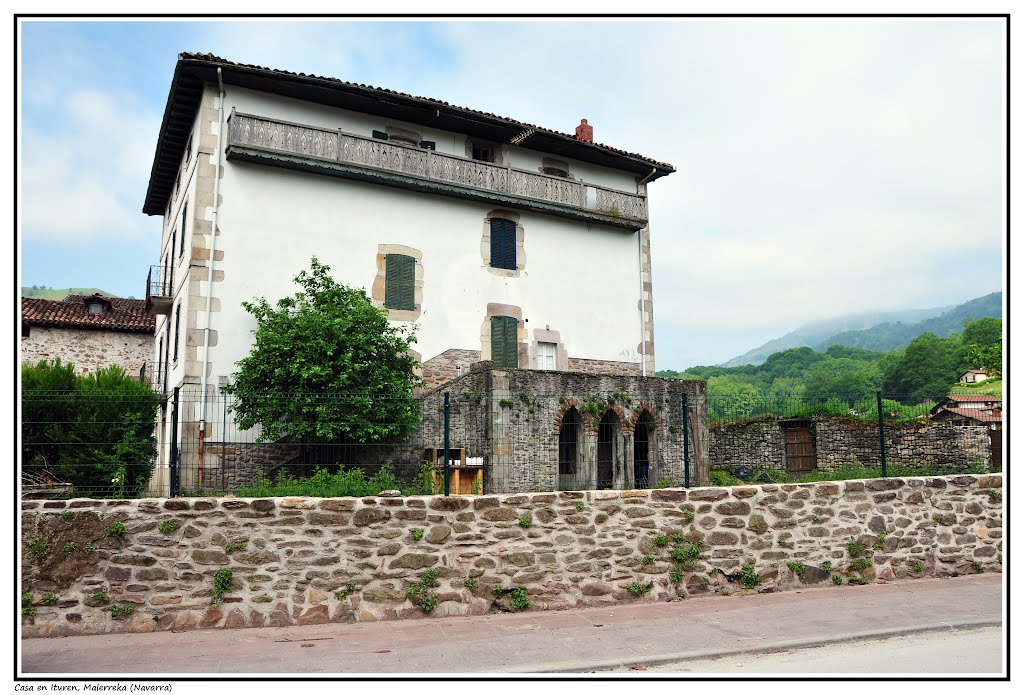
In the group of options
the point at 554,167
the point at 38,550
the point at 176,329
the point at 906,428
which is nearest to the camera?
the point at 38,550

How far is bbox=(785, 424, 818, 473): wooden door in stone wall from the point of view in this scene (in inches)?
899

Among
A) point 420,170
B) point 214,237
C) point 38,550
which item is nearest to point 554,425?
point 420,170

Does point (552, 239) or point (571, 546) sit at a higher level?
point (552, 239)

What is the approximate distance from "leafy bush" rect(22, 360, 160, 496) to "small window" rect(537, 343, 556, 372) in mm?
11707

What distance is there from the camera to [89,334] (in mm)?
25203

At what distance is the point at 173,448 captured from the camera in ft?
30.1

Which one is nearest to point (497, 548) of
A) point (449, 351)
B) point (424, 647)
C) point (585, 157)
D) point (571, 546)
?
point (571, 546)

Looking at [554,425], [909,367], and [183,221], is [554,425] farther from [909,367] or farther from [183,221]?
[909,367]

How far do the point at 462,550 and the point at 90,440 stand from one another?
16.9 ft

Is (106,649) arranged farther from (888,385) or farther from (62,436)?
(888,385)

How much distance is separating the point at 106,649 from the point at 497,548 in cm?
441

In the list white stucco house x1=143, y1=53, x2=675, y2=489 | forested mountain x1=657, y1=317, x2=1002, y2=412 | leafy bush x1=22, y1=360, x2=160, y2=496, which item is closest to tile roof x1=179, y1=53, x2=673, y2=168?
white stucco house x1=143, y1=53, x2=675, y2=489

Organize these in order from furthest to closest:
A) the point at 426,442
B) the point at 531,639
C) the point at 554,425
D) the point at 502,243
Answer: the point at 502,243, the point at 554,425, the point at 426,442, the point at 531,639

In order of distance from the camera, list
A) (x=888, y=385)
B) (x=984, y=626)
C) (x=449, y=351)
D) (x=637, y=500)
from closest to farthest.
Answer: (x=984, y=626) < (x=637, y=500) < (x=449, y=351) < (x=888, y=385)
